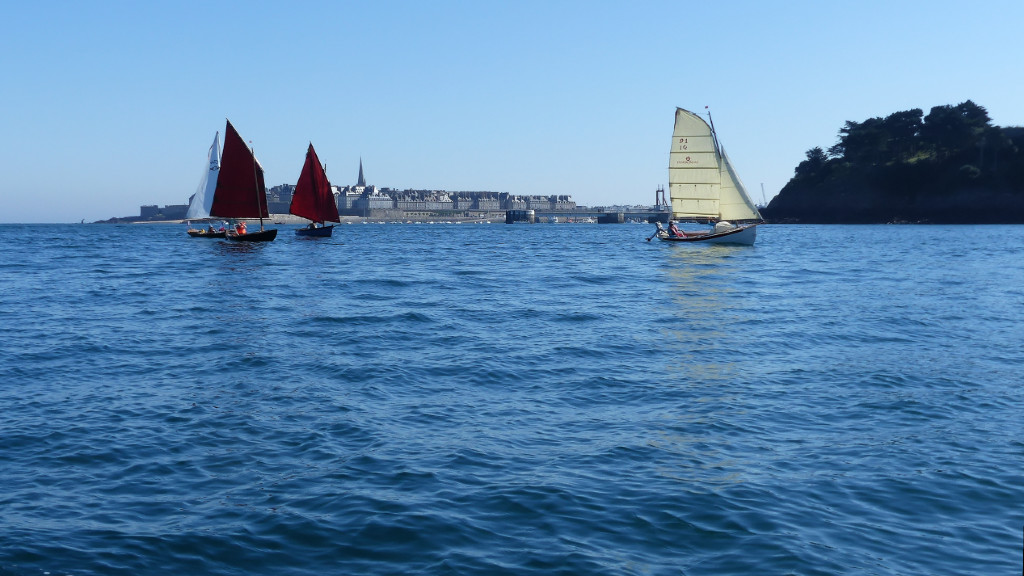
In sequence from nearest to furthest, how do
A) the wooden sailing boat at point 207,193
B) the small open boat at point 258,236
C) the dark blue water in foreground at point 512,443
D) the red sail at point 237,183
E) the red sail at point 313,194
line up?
the dark blue water in foreground at point 512,443 → the red sail at point 237,183 → the small open boat at point 258,236 → the red sail at point 313,194 → the wooden sailing boat at point 207,193

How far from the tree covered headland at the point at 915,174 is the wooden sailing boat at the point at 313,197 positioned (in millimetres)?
111624

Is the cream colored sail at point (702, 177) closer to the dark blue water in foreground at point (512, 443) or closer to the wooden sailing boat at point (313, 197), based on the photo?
the wooden sailing boat at point (313, 197)

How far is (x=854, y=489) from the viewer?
8.92 m

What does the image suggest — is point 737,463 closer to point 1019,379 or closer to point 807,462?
point 807,462

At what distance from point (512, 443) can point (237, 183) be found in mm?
63191

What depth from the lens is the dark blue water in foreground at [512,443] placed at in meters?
7.45

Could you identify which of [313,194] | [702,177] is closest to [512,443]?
[702,177]

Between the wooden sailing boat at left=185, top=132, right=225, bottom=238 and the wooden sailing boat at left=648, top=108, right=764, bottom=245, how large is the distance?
46.1 m

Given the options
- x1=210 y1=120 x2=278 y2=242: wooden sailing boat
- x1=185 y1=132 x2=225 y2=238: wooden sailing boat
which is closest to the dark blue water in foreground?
x1=210 y1=120 x2=278 y2=242: wooden sailing boat

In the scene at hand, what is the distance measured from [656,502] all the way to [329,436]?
470 centimetres

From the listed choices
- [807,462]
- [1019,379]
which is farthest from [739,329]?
[807,462]

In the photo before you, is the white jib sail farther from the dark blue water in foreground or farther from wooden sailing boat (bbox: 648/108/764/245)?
the dark blue water in foreground

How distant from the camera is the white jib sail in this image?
10275 cm

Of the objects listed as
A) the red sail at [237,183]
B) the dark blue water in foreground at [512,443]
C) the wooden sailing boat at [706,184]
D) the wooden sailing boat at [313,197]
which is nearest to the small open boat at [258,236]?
the red sail at [237,183]
